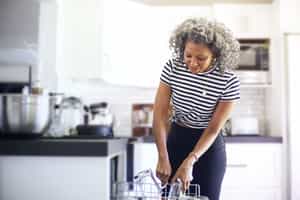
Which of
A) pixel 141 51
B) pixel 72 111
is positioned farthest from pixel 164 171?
pixel 141 51

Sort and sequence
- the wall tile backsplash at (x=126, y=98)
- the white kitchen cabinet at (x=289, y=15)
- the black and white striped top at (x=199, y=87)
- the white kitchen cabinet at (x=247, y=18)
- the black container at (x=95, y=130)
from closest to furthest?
the black and white striped top at (x=199, y=87), the black container at (x=95, y=130), the white kitchen cabinet at (x=289, y=15), the white kitchen cabinet at (x=247, y=18), the wall tile backsplash at (x=126, y=98)

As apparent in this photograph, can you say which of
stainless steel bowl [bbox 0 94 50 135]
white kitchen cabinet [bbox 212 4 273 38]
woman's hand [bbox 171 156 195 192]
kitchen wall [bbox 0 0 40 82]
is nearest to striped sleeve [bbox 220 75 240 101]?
woman's hand [bbox 171 156 195 192]

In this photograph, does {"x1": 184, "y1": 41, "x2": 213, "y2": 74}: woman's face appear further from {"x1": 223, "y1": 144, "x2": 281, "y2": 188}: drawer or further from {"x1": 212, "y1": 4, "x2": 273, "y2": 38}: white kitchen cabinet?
{"x1": 212, "y1": 4, "x2": 273, "y2": 38}: white kitchen cabinet

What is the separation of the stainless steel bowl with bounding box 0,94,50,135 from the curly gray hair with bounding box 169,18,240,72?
0.49 metres

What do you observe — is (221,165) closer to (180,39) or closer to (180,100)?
(180,100)

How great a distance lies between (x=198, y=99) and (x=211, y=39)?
10.0 inches

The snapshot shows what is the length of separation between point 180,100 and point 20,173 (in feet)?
2.04

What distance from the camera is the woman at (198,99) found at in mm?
1395

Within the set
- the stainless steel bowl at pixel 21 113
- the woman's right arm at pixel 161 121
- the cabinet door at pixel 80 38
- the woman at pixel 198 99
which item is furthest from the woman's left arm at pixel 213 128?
the cabinet door at pixel 80 38

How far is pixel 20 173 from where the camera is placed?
1.21 meters

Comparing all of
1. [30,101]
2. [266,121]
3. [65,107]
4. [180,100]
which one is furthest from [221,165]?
[266,121]

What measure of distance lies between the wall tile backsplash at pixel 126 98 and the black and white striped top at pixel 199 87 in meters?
2.17

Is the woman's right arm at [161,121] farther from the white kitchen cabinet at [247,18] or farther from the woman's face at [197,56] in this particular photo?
the white kitchen cabinet at [247,18]

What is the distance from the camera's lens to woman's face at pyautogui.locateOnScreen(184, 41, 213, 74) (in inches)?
53.8
